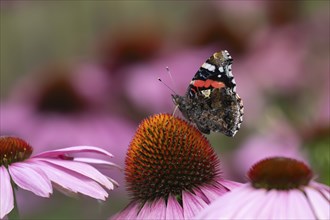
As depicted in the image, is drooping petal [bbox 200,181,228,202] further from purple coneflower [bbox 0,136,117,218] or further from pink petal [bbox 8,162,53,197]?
pink petal [bbox 8,162,53,197]

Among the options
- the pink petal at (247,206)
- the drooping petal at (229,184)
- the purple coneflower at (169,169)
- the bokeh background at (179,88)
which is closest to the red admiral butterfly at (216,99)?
the purple coneflower at (169,169)

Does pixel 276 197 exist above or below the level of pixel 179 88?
below

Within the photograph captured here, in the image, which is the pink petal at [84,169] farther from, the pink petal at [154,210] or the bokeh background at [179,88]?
the bokeh background at [179,88]

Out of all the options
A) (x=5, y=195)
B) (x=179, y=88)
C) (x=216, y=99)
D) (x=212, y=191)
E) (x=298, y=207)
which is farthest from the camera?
(x=179, y=88)

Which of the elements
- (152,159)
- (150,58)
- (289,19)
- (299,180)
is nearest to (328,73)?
(289,19)

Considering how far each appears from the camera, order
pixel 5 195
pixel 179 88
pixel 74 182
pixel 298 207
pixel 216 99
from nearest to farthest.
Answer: pixel 298 207 < pixel 5 195 < pixel 74 182 < pixel 216 99 < pixel 179 88

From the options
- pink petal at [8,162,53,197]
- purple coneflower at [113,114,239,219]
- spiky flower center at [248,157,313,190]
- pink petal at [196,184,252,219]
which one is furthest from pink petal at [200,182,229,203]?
pink petal at [8,162,53,197]

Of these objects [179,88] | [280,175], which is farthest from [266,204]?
[179,88]

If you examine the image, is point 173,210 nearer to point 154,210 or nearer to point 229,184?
point 154,210

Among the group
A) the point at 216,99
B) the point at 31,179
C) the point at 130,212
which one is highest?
the point at 216,99
